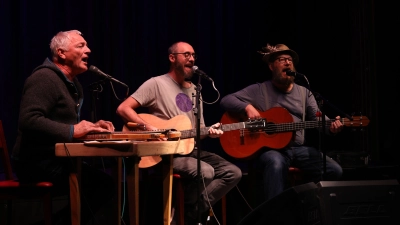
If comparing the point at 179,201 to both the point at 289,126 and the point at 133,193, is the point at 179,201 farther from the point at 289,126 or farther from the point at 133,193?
the point at 289,126

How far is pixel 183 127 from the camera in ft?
14.9

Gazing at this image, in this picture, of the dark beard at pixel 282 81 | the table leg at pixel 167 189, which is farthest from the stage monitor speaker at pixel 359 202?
the dark beard at pixel 282 81

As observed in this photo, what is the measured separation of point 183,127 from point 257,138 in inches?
29.2

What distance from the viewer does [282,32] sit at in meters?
6.39

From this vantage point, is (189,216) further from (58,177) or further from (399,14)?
(399,14)

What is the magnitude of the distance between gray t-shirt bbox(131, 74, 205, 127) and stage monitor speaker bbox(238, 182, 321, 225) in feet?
8.58

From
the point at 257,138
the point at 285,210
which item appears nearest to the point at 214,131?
the point at 257,138

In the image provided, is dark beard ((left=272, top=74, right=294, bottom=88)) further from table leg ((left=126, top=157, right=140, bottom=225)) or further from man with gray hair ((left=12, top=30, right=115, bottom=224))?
table leg ((left=126, top=157, right=140, bottom=225))

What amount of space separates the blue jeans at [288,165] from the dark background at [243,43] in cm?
90

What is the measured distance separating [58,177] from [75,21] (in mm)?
2356

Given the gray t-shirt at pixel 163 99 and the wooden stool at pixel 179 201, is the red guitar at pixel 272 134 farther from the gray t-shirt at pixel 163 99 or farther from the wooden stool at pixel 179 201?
the wooden stool at pixel 179 201

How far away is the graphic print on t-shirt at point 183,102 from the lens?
4816mm

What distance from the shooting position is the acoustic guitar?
435 cm

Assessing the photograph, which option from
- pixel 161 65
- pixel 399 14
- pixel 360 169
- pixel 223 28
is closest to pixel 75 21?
pixel 161 65
